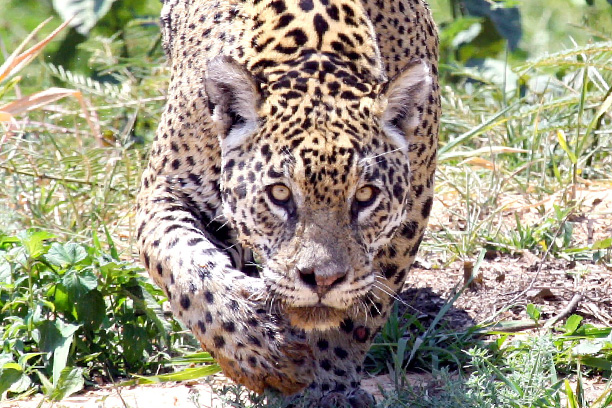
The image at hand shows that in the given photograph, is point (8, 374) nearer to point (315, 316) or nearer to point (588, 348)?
point (315, 316)

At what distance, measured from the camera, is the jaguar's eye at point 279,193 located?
4.39 metres

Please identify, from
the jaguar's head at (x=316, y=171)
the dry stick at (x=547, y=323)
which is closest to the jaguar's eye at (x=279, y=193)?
the jaguar's head at (x=316, y=171)

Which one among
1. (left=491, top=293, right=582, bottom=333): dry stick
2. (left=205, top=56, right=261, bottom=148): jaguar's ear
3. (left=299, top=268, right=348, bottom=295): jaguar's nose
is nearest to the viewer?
(left=299, top=268, right=348, bottom=295): jaguar's nose

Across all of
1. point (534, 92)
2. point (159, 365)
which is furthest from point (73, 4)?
point (159, 365)

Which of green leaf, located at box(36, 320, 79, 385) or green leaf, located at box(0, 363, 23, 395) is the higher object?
green leaf, located at box(36, 320, 79, 385)

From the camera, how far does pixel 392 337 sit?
5.50m

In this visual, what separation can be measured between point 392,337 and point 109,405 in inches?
61.1

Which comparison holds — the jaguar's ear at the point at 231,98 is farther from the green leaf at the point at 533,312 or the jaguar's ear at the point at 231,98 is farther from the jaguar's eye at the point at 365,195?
the green leaf at the point at 533,312

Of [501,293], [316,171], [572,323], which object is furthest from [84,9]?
[572,323]

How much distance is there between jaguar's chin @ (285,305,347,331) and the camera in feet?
14.1

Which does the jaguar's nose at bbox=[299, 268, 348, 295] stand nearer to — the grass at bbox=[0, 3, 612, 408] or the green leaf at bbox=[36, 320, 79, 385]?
the grass at bbox=[0, 3, 612, 408]

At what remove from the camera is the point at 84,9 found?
9.24m

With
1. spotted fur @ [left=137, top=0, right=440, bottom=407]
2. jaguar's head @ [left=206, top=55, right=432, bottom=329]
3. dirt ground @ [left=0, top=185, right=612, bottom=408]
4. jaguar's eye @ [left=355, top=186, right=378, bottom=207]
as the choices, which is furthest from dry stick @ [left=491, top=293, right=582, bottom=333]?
jaguar's eye @ [left=355, top=186, right=378, bottom=207]

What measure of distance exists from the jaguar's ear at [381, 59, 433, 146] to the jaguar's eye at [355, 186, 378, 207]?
1.26ft
